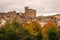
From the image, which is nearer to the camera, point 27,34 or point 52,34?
point 52,34

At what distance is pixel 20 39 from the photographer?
4994 centimetres

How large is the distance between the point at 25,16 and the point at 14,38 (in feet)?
231

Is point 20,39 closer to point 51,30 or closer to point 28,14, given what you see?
point 51,30

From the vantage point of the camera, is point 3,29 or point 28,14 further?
point 28,14

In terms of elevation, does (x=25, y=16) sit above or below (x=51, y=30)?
below

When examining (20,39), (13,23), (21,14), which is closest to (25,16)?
(21,14)

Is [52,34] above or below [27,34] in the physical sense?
above

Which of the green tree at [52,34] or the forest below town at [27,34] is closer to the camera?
the green tree at [52,34]

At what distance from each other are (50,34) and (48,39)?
83 centimetres

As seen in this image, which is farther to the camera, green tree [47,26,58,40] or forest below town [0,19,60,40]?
forest below town [0,19,60,40]

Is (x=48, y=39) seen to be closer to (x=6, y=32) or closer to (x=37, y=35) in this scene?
(x=37, y=35)

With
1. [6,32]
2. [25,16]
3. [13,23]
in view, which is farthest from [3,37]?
[25,16]

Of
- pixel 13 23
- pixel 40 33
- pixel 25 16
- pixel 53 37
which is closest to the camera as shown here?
pixel 53 37

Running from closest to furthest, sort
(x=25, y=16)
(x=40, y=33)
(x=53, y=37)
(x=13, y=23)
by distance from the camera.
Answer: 1. (x=53, y=37)
2. (x=40, y=33)
3. (x=13, y=23)
4. (x=25, y=16)
